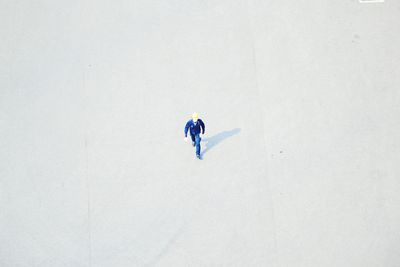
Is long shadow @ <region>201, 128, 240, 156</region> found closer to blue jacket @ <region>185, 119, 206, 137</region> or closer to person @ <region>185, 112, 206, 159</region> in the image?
person @ <region>185, 112, 206, 159</region>

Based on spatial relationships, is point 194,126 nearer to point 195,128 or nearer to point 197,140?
point 195,128

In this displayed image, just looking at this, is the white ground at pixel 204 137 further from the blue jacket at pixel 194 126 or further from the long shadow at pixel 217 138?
the blue jacket at pixel 194 126

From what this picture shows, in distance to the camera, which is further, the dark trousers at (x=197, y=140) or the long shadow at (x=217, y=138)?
the long shadow at (x=217, y=138)

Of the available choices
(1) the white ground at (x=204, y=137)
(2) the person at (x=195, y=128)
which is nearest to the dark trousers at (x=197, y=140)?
(2) the person at (x=195, y=128)

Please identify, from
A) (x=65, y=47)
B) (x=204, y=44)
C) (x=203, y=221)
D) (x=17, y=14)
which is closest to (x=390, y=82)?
(x=204, y=44)

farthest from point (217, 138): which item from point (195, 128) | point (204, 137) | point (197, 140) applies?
point (195, 128)

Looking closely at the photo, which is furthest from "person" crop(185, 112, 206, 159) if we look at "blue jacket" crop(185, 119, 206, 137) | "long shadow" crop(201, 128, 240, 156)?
"long shadow" crop(201, 128, 240, 156)

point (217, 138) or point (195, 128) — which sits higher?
Answer: point (195, 128)

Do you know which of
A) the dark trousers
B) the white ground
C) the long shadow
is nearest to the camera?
the white ground

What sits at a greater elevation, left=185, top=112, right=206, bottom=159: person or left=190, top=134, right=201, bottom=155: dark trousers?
left=185, top=112, right=206, bottom=159: person
